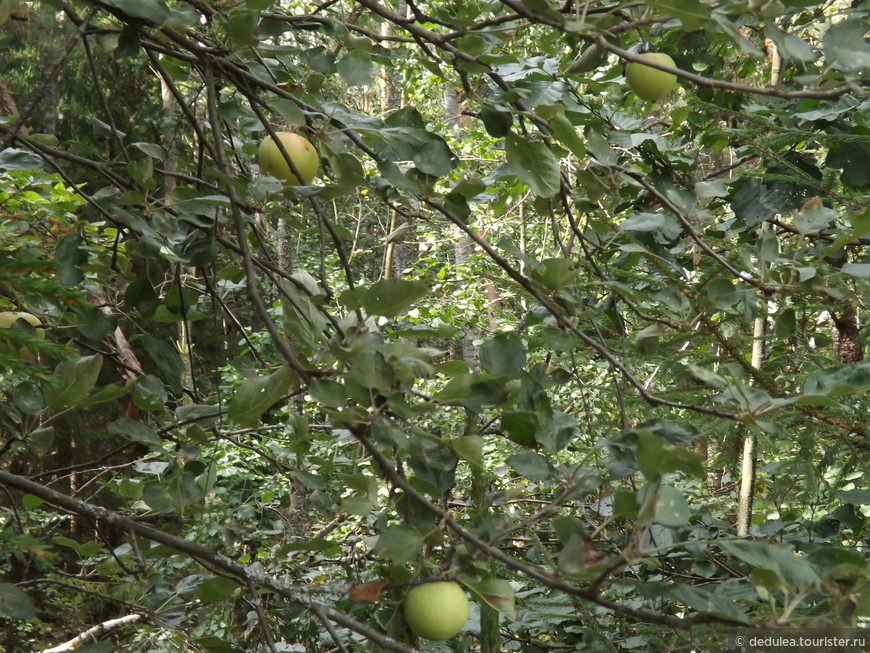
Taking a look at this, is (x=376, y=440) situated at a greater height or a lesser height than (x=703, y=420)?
lesser

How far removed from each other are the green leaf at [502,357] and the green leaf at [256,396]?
0.26 m

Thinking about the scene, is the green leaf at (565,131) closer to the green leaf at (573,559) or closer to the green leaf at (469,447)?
the green leaf at (469,447)

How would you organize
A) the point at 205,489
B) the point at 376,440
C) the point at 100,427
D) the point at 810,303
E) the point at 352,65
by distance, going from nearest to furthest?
the point at 376,440
the point at 352,65
the point at 205,489
the point at 810,303
the point at 100,427

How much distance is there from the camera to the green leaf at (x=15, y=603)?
97 centimetres

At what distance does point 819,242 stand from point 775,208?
0.11 meters

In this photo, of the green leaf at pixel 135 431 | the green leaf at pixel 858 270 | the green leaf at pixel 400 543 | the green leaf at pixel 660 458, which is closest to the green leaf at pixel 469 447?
the green leaf at pixel 400 543

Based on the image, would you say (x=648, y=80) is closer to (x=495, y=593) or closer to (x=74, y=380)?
(x=495, y=593)

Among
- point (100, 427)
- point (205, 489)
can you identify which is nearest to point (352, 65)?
point (205, 489)

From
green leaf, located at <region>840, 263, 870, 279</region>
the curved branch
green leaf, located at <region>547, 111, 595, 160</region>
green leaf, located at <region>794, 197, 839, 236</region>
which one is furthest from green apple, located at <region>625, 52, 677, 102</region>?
the curved branch

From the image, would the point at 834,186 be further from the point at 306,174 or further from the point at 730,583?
the point at 306,174

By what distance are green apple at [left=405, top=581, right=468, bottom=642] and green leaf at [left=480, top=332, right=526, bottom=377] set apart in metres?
0.29

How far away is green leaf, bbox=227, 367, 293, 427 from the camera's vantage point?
101 cm

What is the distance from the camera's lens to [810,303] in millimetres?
1734

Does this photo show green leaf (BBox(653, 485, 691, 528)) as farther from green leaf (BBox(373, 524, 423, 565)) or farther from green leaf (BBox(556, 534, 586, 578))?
green leaf (BBox(373, 524, 423, 565))
